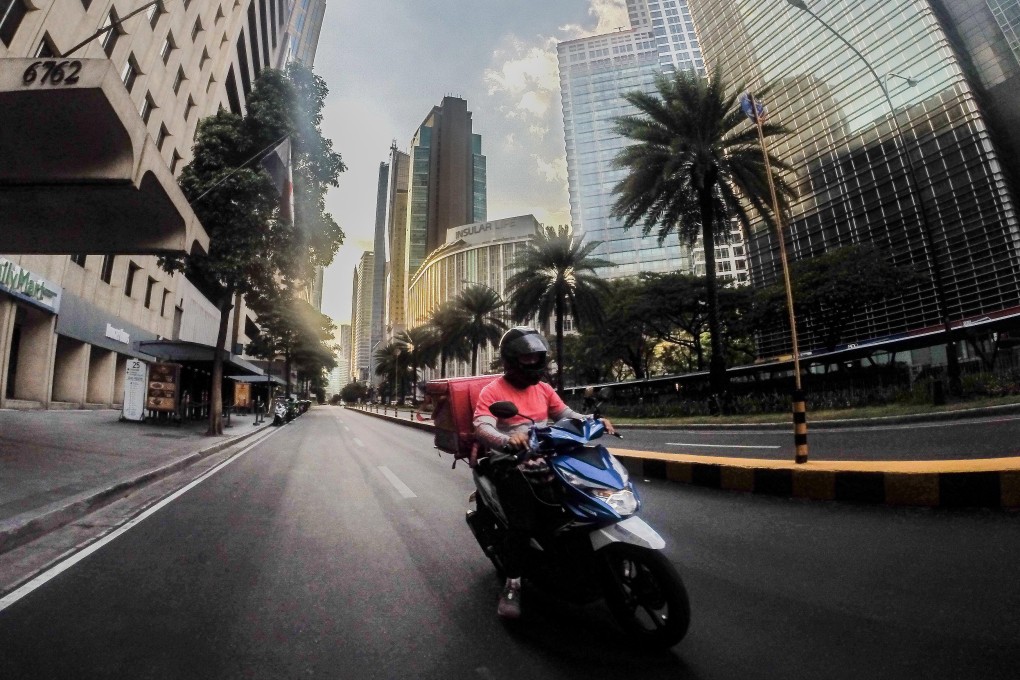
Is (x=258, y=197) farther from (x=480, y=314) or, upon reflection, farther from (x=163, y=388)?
(x=480, y=314)

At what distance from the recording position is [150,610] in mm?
2770

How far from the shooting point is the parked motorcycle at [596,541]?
221 cm

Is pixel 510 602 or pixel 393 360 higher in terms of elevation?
pixel 393 360

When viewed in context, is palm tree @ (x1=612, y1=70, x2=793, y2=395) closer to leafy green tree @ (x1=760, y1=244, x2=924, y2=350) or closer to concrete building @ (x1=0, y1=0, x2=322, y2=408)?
leafy green tree @ (x1=760, y1=244, x2=924, y2=350)

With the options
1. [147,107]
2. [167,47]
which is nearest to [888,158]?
[167,47]

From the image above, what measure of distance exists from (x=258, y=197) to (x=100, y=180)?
881 centimetres

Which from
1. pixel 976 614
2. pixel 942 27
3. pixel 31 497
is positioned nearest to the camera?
pixel 976 614

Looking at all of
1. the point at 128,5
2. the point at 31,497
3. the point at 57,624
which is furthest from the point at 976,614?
the point at 128,5

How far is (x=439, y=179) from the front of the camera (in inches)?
6240

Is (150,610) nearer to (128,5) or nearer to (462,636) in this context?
(462,636)

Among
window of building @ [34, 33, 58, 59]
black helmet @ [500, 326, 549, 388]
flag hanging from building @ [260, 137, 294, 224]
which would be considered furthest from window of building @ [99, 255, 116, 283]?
black helmet @ [500, 326, 549, 388]

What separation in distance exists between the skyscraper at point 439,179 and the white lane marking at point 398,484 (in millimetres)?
148833

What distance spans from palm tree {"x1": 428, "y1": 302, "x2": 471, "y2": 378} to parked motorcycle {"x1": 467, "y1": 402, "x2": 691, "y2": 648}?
122 ft

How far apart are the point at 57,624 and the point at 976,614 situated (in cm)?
464
